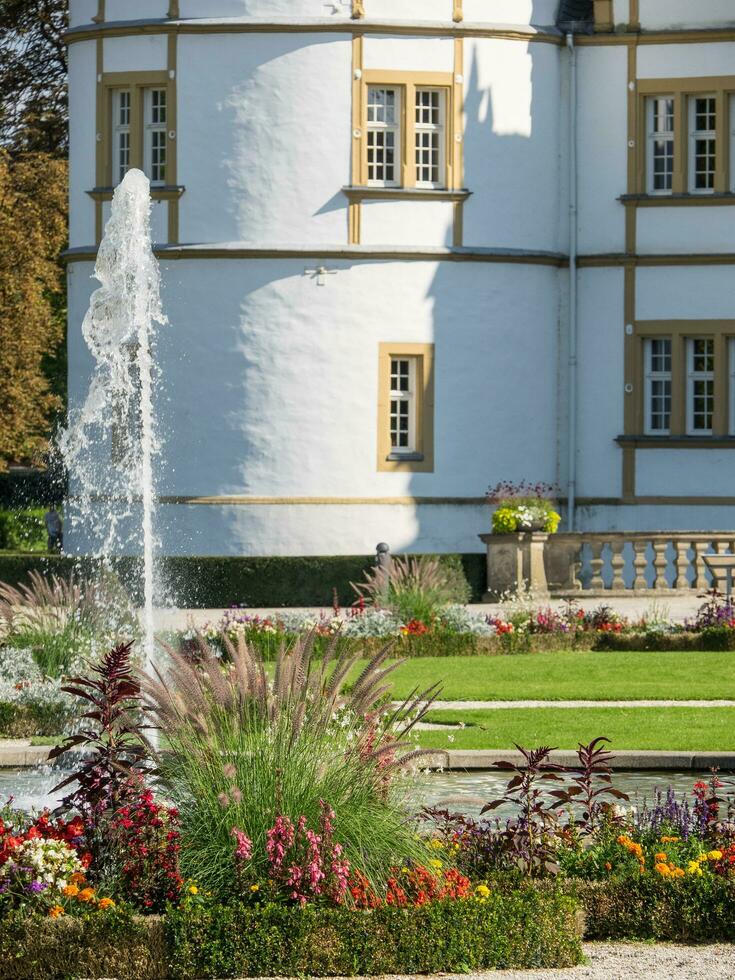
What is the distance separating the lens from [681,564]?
2764 centimetres

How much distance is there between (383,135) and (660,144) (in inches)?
176

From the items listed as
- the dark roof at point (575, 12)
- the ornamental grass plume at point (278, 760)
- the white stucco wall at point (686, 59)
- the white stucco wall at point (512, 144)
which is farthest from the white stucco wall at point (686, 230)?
the ornamental grass plume at point (278, 760)

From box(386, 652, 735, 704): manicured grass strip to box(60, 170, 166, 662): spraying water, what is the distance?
35.2 ft

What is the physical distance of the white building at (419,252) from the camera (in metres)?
29.6

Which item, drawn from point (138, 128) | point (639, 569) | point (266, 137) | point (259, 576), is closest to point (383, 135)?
point (266, 137)

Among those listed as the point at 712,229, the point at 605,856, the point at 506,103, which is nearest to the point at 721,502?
the point at 712,229

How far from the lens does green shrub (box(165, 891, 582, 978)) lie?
7574 mm

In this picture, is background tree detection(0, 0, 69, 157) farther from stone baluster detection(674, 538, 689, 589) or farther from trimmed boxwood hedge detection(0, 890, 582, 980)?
trimmed boxwood hedge detection(0, 890, 582, 980)

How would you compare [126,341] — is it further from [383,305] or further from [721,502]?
[721,502]

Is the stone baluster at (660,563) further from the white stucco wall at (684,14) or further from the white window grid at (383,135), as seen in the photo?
the white stucco wall at (684,14)

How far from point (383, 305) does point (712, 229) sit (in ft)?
17.4

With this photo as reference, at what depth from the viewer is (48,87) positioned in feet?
137

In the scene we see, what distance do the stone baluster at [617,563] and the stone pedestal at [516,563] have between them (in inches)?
37.5

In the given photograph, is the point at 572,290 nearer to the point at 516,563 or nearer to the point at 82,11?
the point at 516,563
